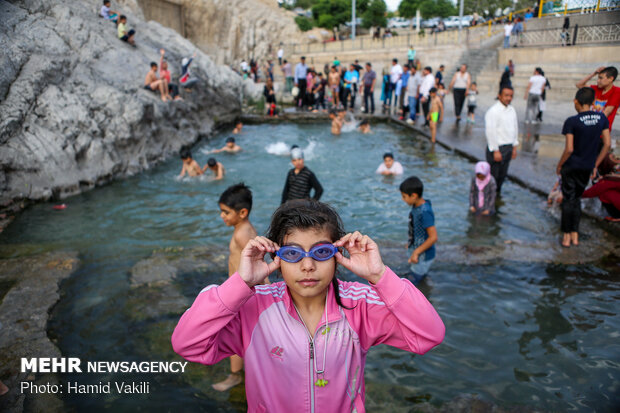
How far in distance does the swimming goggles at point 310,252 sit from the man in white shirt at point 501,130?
6.16 m

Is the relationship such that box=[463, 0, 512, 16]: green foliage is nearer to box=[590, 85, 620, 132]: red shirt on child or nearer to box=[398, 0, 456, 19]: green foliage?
box=[398, 0, 456, 19]: green foliage

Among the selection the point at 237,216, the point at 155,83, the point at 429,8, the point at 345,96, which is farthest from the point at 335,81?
the point at 429,8

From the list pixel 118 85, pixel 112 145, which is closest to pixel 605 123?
pixel 112 145

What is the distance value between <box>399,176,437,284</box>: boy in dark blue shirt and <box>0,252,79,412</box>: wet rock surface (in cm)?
354

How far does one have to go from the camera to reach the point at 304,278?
5.69 feet

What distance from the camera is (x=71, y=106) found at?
9.51 metres

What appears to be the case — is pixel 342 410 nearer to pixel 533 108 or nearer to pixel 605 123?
pixel 605 123

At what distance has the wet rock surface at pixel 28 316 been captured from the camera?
318cm

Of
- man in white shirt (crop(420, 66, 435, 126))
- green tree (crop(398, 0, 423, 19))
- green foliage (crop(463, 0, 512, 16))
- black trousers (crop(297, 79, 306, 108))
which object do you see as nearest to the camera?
man in white shirt (crop(420, 66, 435, 126))

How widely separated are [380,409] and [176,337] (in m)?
2.11

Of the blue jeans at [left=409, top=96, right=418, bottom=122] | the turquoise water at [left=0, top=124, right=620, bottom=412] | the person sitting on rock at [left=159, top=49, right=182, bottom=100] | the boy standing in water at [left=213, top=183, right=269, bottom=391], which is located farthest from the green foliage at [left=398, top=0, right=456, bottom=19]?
the boy standing in water at [left=213, top=183, right=269, bottom=391]

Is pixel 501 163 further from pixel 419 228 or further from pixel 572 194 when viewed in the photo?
pixel 419 228

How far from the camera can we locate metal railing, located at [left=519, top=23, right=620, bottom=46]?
43.5ft

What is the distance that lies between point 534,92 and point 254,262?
1324 cm
